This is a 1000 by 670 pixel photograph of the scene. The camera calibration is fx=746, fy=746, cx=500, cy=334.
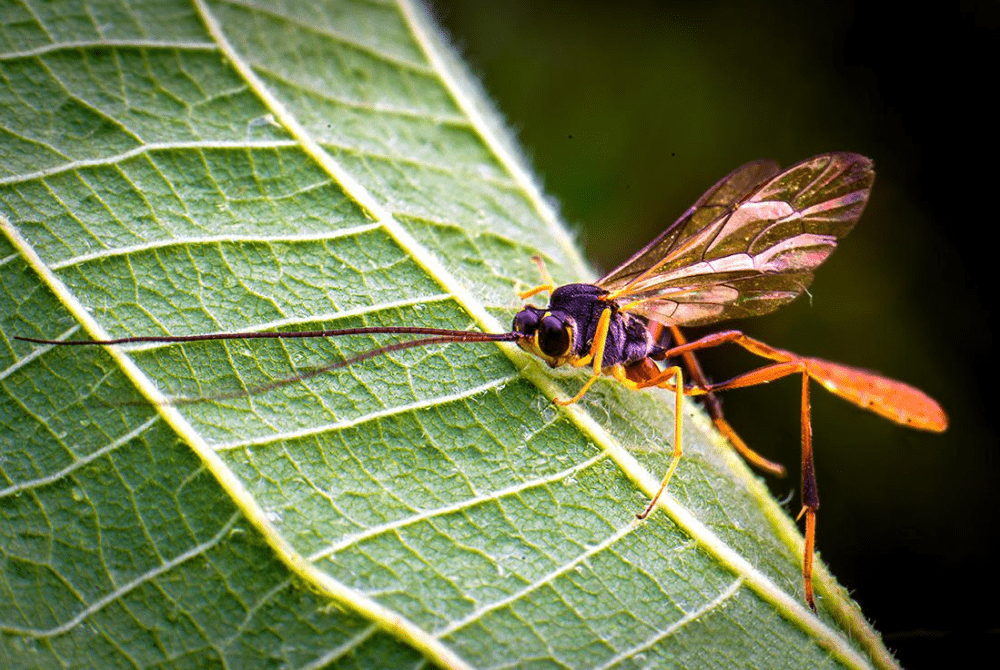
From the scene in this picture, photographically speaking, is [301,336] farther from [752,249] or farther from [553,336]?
[752,249]

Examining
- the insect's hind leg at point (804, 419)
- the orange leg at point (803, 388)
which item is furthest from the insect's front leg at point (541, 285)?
the insect's hind leg at point (804, 419)

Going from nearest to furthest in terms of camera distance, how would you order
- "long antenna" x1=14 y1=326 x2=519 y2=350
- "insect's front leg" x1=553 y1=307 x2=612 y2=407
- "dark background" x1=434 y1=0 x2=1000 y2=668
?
"long antenna" x1=14 y1=326 x2=519 y2=350, "insect's front leg" x1=553 y1=307 x2=612 y2=407, "dark background" x1=434 y1=0 x2=1000 y2=668

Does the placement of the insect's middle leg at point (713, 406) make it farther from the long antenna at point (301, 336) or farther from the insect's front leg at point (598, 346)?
the long antenna at point (301, 336)

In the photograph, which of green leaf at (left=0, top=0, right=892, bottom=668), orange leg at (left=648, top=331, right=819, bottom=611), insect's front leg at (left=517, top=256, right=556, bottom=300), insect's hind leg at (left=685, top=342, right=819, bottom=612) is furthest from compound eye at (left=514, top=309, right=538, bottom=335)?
insect's hind leg at (left=685, top=342, right=819, bottom=612)

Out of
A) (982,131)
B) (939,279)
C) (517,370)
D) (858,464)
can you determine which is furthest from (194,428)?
(982,131)

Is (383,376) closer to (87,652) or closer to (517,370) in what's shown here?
(517,370)

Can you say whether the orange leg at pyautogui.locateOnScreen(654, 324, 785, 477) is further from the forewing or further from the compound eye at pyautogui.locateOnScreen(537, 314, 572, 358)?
the compound eye at pyautogui.locateOnScreen(537, 314, 572, 358)
